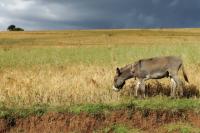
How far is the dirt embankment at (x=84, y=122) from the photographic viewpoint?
43.2 feet

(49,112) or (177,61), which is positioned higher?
(177,61)

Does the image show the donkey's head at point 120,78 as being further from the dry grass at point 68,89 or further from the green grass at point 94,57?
the green grass at point 94,57

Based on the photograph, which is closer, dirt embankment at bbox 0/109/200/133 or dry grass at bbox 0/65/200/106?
dirt embankment at bbox 0/109/200/133

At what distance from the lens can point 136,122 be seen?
13.5 metres

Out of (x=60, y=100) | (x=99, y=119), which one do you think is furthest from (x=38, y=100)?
(x=99, y=119)

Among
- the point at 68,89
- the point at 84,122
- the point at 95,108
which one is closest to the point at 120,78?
the point at 68,89

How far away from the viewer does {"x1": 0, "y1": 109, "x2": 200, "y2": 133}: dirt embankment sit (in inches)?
518

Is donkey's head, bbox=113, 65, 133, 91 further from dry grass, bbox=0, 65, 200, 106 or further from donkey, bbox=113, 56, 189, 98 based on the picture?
dry grass, bbox=0, 65, 200, 106

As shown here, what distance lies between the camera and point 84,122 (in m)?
13.3

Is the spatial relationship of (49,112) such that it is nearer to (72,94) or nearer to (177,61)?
(72,94)

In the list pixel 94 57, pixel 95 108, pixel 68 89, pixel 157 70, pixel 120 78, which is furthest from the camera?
pixel 94 57

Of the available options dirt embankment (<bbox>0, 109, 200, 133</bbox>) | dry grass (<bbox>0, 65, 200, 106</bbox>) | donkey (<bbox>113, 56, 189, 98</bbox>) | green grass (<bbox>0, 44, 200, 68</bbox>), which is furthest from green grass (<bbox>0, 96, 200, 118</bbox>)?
green grass (<bbox>0, 44, 200, 68</bbox>)

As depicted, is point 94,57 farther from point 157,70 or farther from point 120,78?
point 157,70

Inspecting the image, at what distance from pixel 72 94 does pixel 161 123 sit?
173 inches
